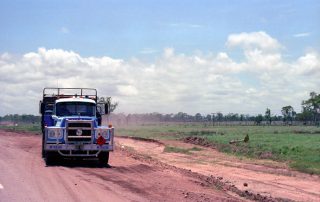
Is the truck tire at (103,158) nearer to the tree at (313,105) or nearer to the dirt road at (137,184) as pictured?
the dirt road at (137,184)

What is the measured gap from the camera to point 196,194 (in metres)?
14.9

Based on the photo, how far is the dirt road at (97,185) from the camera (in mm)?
13607

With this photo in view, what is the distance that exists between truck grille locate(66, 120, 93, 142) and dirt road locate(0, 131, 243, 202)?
4.00 ft

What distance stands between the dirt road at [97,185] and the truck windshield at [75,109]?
2.80 m

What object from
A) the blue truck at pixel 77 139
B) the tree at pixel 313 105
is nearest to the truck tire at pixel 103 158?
the blue truck at pixel 77 139

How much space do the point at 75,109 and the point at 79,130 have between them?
6.95ft

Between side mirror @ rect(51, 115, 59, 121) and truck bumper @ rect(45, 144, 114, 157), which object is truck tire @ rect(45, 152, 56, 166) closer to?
truck bumper @ rect(45, 144, 114, 157)

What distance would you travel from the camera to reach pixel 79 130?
2164 centimetres

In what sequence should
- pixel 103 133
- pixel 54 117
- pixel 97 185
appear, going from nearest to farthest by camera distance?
pixel 97 185, pixel 103 133, pixel 54 117

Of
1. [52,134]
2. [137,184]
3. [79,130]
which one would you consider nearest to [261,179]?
[137,184]

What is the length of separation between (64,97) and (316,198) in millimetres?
13636

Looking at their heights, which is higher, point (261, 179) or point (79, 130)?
point (79, 130)

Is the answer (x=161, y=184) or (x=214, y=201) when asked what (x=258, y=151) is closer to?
(x=161, y=184)

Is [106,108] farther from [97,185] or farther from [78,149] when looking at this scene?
[97,185]
